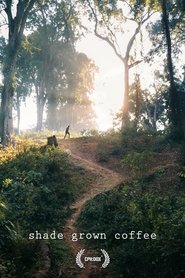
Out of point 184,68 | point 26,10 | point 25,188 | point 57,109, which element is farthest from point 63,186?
point 57,109

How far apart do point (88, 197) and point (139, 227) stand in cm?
516

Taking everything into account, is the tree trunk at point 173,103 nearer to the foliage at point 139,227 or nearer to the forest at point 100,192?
the forest at point 100,192

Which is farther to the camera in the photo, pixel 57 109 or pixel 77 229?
pixel 57 109

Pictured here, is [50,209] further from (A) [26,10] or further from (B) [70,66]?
(B) [70,66]

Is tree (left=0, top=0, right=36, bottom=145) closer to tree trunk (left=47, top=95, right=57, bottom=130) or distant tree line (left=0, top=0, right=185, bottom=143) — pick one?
distant tree line (left=0, top=0, right=185, bottom=143)

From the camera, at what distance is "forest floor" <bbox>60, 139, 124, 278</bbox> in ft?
27.5

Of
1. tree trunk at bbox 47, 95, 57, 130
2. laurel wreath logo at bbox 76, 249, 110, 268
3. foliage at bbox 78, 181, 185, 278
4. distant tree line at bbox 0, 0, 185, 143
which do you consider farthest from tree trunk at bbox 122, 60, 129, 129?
laurel wreath logo at bbox 76, 249, 110, 268

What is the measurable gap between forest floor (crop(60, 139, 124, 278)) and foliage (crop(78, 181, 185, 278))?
0.38 metres

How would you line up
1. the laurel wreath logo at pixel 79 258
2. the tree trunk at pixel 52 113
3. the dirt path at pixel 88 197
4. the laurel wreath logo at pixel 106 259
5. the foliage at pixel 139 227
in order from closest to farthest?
1. the foliage at pixel 139 227
2. the dirt path at pixel 88 197
3. the laurel wreath logo at pixel 106 259
4. the laurel wreath logo at pixel 79 258
5. the tree trunk at pixel 52 113

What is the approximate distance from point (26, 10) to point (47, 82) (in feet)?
82.1

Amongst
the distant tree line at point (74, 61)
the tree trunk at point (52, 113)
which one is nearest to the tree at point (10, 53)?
the distant tree line at point (74, 61)

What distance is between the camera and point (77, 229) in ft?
35.1

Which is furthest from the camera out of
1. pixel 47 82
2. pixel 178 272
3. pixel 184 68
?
pixel 47 82

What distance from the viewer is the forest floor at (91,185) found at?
8.37 metres
